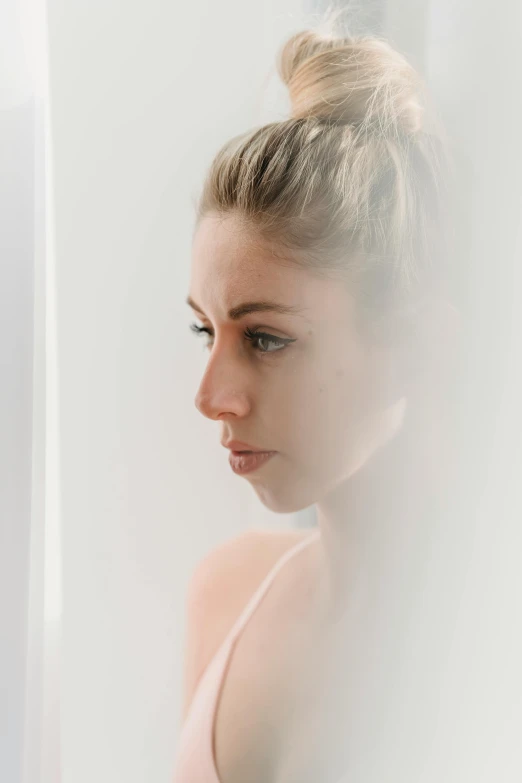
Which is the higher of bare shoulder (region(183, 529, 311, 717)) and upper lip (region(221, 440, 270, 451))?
upper lip (region(221, 440, 270, 451))

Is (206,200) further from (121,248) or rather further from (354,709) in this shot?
(354,709)

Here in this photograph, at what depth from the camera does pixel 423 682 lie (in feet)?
1.50

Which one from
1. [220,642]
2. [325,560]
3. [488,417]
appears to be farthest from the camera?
[220,642]

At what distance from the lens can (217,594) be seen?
647 mm

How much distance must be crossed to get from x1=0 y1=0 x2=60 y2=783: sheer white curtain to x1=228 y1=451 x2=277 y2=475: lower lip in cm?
25

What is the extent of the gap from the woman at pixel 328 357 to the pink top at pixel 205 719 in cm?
4

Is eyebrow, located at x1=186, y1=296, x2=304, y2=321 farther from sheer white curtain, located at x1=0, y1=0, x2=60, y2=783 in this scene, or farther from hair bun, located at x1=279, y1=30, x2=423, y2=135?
sheer white curtain, located at x1=0, y1=0, x2=60, y2=783

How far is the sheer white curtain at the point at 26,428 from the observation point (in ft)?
2.49

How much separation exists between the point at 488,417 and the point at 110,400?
0.36 meters

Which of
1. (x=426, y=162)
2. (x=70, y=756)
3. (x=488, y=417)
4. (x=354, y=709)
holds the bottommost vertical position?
(x=70, y=756)

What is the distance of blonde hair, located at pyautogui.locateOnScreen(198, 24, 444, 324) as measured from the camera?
0.45 metres

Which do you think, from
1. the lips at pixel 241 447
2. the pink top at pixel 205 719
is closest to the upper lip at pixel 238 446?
the lips at pixel 241 447

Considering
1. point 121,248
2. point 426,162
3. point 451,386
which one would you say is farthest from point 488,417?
point 121,248

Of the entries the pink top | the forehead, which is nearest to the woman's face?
the forehead
